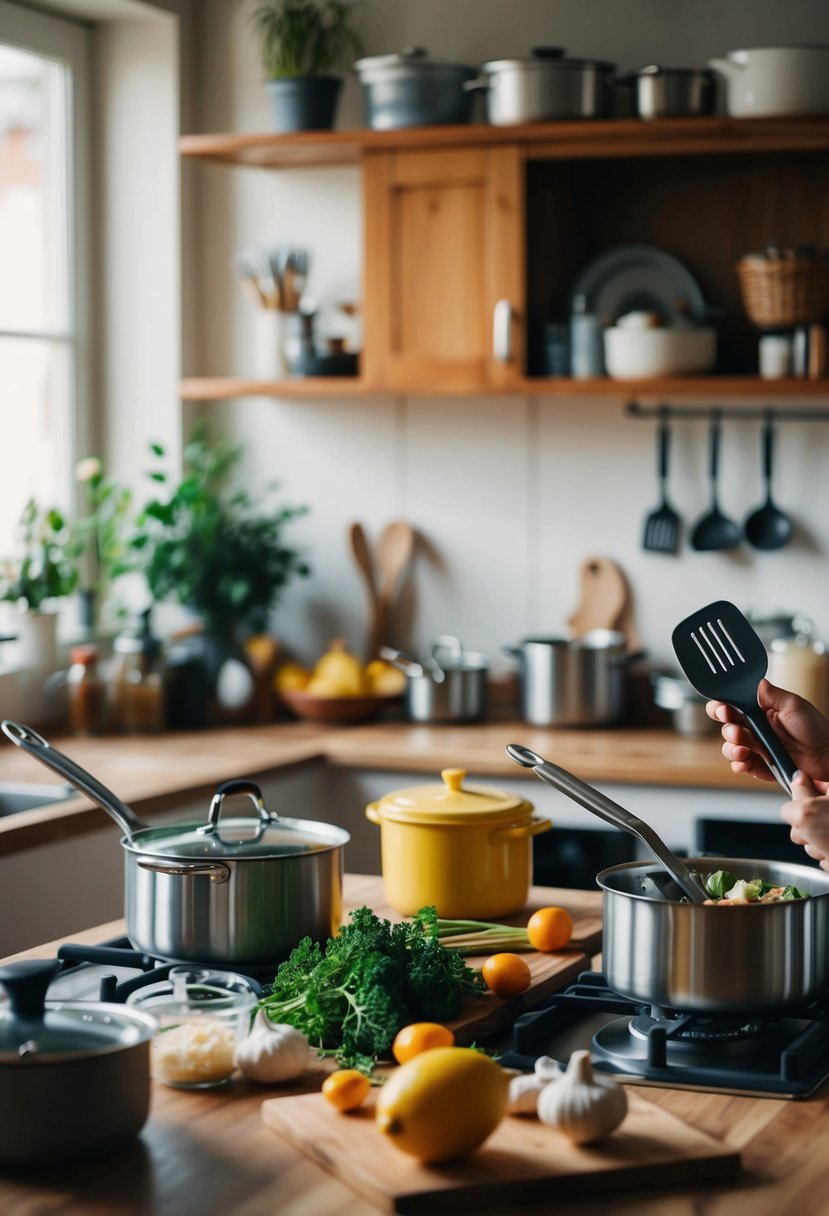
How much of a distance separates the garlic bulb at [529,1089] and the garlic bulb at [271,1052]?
0.20 metres

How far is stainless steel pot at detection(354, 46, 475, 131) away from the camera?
3549 millimetres

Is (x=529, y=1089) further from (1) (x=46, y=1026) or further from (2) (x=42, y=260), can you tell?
(2) (x=42, y=260)

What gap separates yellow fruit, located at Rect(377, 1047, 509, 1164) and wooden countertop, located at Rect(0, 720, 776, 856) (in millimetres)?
1690

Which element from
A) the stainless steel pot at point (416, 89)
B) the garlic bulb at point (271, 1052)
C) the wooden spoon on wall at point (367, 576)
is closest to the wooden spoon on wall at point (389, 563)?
the wooden spoon on wall at point (367, 576)

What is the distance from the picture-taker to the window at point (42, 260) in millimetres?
3820

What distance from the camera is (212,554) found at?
12.5ft

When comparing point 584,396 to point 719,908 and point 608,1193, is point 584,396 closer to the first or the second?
point 719,908

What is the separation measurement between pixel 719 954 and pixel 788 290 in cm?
230

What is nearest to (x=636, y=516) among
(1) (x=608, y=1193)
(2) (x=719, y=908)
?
(2) (x=719, y=908)

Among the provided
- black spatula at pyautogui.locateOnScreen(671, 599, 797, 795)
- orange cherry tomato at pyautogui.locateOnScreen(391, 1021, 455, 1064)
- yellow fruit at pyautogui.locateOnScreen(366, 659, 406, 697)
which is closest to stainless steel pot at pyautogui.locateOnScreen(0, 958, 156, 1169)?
orange cherry tomato at pyautogui.locateOnScreen(391, 1021, 455, 1064)

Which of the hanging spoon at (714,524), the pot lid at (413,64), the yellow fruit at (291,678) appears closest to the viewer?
the pot lid at (413,64)

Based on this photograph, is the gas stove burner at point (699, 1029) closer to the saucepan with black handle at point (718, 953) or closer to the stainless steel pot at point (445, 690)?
the saucepan with black handle at point (718, 953)

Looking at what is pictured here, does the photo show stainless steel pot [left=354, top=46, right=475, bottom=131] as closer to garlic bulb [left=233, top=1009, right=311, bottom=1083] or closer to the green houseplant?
the green houseplant

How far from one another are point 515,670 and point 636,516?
486 mm
